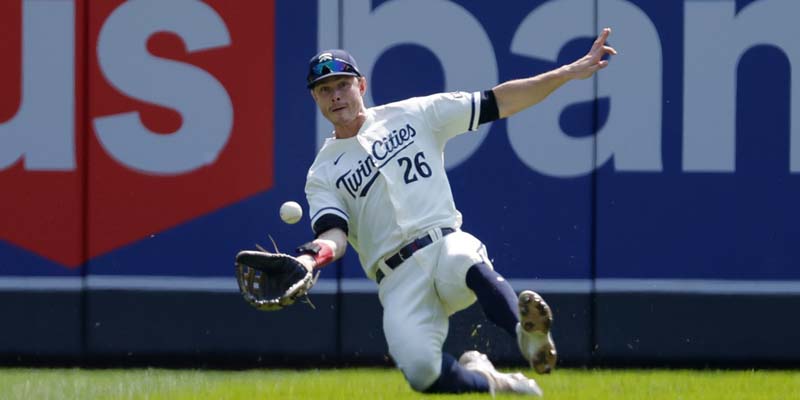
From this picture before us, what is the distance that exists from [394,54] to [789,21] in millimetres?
1905

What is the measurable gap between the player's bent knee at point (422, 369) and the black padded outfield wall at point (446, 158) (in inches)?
81.0

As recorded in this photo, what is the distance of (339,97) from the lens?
5.91 m

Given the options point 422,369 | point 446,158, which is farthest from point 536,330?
point 446,158

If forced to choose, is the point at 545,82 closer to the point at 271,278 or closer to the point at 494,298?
the point at 494,298

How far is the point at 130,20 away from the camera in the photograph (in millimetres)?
7848

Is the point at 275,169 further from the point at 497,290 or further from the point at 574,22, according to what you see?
the point at 497,290

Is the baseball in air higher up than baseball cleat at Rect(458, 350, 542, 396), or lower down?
higher up

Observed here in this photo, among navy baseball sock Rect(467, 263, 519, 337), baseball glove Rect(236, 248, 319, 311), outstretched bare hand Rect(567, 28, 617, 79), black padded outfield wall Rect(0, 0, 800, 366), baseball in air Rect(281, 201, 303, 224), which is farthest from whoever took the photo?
black padded outfield wall Rect(0, 0, 800, 366)

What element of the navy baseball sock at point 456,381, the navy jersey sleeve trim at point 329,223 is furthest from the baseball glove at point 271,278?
the navy baseball sock at point 456,381

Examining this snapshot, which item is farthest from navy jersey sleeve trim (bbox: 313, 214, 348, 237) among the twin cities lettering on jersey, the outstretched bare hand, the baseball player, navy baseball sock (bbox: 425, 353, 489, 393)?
the outstretched bare hand

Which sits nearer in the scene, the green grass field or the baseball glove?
the baseball glove

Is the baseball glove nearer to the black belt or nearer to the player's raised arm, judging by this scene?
the black belt

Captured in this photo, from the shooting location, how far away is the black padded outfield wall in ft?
25.4

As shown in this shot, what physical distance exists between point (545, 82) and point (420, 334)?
1.00 metres
